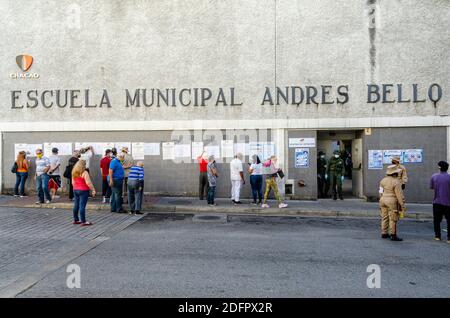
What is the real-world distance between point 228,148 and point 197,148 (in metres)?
1.27

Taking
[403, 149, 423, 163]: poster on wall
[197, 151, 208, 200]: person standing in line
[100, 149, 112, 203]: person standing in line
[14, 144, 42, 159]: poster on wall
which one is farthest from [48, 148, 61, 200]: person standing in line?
[403, 149, 423, 163]: poster on wall

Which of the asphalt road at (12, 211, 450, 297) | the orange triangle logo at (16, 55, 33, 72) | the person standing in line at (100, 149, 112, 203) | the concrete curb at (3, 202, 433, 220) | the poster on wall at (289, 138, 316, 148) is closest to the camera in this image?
the asphalt road at (12, 211, 450, 297)

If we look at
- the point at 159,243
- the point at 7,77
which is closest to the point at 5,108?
the point at 7,77

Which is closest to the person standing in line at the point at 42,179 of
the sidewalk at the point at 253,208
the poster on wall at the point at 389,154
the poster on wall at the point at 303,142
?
the sidewalk at the point at 253,208

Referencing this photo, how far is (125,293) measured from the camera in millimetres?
4605

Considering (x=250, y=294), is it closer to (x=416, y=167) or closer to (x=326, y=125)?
(x=326, y=125)

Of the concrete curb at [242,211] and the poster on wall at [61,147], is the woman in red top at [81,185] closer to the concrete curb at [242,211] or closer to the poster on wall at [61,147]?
the concrete curb at [242,211]

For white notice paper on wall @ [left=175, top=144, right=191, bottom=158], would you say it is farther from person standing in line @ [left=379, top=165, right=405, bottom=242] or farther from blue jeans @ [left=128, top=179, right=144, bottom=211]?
person standing in line @ [left=379, top=165, right=405, bottom=242]

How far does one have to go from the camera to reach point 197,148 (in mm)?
13883

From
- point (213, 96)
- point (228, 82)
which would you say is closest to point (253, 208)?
point (213, 96)

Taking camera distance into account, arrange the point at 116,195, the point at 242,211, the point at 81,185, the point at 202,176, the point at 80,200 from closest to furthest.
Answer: the point at 81,185 < the point at 80,200 < the point at 116,195 < the point at 242,211 < the point at 202,176

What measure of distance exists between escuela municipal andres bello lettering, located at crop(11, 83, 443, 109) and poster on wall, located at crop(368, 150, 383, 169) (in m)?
2.02

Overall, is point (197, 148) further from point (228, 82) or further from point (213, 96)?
point (228, 82)

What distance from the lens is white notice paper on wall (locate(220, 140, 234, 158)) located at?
13.8m
